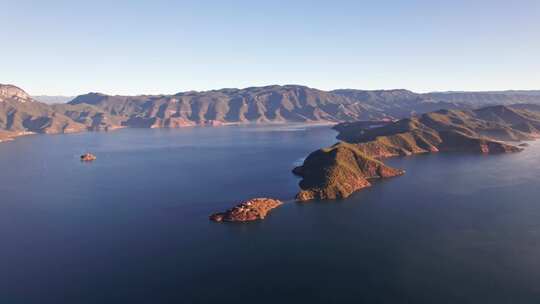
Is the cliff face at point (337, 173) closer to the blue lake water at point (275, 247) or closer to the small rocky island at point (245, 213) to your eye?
the blue lake water at point (275, 247)

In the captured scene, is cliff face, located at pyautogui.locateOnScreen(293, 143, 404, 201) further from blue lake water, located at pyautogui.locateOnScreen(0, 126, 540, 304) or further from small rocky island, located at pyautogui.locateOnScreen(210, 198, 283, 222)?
small rocky island, located at pyautogui.locateOnScreen(210, 198, 283, 222)

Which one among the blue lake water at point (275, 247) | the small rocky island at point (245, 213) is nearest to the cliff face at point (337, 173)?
the blue lake water at point (275, 247)

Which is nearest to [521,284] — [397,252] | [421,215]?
[397,252]

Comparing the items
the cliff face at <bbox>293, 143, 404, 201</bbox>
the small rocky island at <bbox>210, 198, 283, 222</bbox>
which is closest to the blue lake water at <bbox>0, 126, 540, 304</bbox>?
the small rocky island at <bbox>210, 198, 283, 222</bbox>

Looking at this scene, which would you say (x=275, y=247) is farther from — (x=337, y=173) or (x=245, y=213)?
(x=337, y=173)

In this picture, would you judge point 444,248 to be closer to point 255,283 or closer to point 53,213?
point 255,283

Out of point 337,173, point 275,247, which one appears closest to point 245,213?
point 275,247
